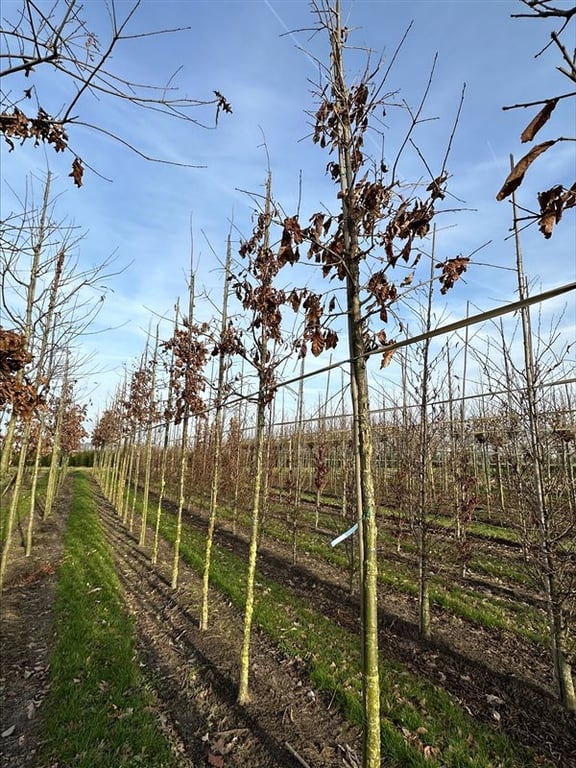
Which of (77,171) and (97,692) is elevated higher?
(77,171)

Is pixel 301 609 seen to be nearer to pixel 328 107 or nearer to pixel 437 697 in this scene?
pixel 437 697

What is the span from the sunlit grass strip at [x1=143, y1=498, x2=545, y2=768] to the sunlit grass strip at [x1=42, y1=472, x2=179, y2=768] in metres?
1.82

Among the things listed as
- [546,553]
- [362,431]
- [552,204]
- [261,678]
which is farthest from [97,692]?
[552,204]

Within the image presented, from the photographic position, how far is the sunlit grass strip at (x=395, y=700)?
3424mm

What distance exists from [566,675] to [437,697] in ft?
4.39

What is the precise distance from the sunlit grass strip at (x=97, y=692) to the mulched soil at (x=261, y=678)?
6.0 inches

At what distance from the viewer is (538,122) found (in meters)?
1.07

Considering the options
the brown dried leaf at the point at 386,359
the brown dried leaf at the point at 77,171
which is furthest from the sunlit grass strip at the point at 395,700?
the brown dried leaf at the point at 77,171

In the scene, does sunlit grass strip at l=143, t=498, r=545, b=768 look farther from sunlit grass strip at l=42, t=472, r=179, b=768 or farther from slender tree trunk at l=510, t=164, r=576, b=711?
sunlit grass strip at l=42, t=472, r=179, b=768

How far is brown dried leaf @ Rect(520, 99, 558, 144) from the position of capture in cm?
106

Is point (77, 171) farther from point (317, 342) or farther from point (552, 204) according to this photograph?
point (552, 204)

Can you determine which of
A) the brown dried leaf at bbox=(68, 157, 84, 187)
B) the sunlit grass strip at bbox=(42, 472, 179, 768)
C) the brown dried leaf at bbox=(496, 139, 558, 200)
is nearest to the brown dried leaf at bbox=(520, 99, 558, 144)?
the brown dried leaf at bbox=(496, 139, 558, 200)

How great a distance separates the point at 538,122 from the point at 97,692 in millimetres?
5831

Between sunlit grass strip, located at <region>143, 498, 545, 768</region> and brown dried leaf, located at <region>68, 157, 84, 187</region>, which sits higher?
brown dried leaf, located at <region>68, 157, 84, 187</region>
